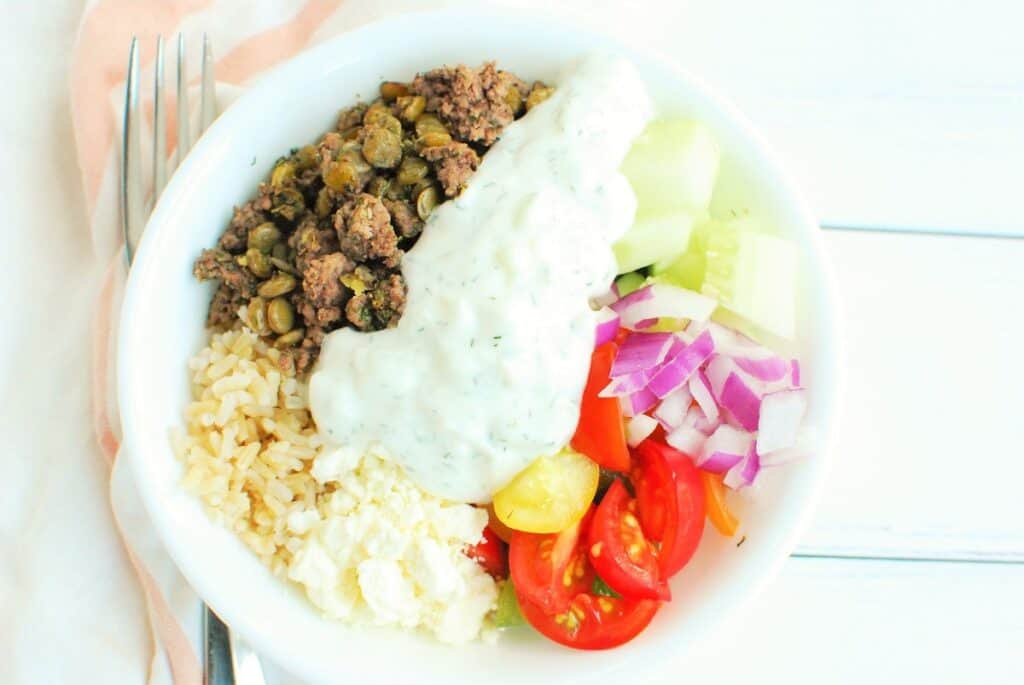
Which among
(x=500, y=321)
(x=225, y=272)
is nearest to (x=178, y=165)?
(x=225, y=272)

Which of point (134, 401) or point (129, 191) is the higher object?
point (129, 191)

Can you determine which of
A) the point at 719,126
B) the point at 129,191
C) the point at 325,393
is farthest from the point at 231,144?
the point at 719,126

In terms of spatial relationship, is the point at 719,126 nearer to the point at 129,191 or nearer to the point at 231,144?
the point at 231,144

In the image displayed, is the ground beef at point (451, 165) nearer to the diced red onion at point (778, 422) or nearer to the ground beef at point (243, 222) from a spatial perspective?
the ground beef at point (243, 222)

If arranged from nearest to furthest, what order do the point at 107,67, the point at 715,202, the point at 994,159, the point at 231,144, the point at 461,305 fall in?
the point at 461,305, the point at 231,144, the point at 715,202, the point at 107,67, the point at 994,159

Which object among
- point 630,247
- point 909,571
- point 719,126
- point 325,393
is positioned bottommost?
point 909,571

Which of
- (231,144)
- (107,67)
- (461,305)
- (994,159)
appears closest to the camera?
(461,305)

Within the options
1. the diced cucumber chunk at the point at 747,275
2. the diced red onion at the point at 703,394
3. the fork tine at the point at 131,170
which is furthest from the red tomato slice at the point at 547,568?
the fork tine at the point at 131,170
